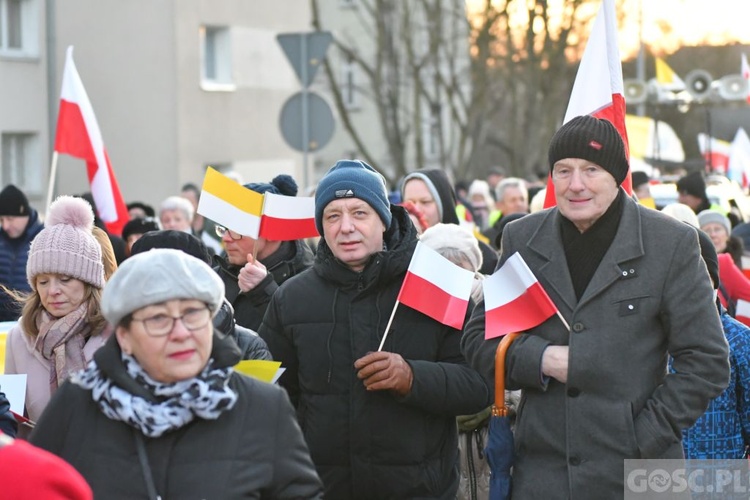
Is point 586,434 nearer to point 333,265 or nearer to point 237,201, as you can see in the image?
point 333,265

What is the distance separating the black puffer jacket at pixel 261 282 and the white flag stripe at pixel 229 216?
23 centimetres

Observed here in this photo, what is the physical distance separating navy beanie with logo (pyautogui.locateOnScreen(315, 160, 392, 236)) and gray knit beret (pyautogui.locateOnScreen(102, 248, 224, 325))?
6.12ft

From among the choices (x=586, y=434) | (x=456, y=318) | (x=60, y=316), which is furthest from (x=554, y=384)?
(x=60, y=316)

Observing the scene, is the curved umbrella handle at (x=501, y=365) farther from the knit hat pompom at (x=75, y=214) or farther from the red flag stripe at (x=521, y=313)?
Result: the knit hat pompom at (x=75, y=214)

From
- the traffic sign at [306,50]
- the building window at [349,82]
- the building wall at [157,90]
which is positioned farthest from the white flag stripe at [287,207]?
the building window at [349,82]

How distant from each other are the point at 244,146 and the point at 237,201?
25.3 m

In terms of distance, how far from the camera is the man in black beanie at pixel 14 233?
11367 millimetres

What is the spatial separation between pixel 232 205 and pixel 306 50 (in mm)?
6193

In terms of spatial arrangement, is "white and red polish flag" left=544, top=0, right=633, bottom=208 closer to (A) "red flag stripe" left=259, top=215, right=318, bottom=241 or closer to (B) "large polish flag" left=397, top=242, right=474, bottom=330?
(B) "large polish flag" left=397, top=242, right=474, bottom=330

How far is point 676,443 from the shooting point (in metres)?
4.89

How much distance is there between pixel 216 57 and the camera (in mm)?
31828

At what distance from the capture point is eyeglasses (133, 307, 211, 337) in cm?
384

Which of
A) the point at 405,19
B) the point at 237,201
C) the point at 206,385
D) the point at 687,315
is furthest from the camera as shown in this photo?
the point at 405,19

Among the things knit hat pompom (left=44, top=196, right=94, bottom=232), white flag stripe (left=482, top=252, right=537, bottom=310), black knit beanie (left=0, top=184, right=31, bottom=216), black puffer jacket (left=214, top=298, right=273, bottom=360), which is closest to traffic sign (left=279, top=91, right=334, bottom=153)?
black knit beanie (left=0, top=184, right=31, bottom=216)
